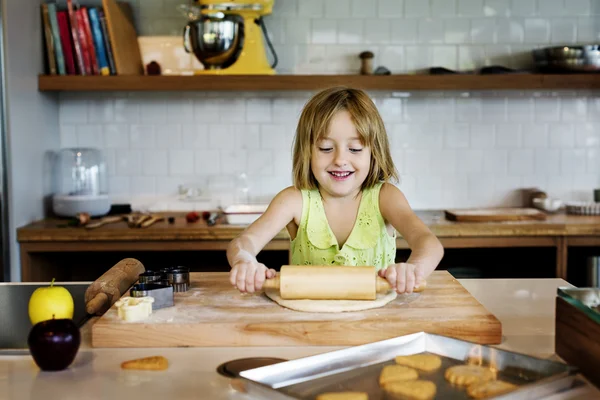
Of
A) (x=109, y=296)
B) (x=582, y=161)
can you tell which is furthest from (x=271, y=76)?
(x=109, y=296)

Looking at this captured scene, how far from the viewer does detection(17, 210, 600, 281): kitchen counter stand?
3178 mm

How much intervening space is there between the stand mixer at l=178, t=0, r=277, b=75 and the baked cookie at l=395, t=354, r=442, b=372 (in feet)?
7.83

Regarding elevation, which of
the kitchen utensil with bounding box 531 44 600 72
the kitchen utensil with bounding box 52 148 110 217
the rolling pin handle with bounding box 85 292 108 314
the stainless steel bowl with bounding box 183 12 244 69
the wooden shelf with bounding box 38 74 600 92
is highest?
the stainless steel bowl with bounding box 183 12 244 69

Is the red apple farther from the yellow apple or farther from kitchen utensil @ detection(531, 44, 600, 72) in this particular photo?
kitchen utensil @ detection(531, 44, 600, 72)

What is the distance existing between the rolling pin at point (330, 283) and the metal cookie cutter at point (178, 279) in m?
0.27

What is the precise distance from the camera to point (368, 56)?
11.9 feet

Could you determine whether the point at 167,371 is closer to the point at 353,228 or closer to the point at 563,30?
the point at 353,228

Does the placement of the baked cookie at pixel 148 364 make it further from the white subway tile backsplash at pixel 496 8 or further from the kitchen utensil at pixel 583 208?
the white subway tile backsplash at pixel 496 8

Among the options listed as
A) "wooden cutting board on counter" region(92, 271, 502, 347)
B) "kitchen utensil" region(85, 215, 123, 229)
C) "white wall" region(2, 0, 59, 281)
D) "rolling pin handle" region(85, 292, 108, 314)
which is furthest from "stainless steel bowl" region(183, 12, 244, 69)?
"wooden cutting board on counter" region(92, 271, 502, 347)

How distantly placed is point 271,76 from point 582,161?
1676 millimetres

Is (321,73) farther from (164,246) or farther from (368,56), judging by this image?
(164,246)

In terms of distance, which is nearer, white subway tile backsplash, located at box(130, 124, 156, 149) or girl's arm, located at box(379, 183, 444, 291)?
girl's arm, located at box(379, 183, 444, 291)

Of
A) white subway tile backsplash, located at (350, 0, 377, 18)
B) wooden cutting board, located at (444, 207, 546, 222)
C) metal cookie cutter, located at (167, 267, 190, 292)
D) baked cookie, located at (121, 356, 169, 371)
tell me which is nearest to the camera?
baked cookie, located at (121, 356, 169, 371)

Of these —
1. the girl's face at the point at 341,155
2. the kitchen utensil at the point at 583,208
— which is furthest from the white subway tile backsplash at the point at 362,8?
the girl's face at the point at 341,155
